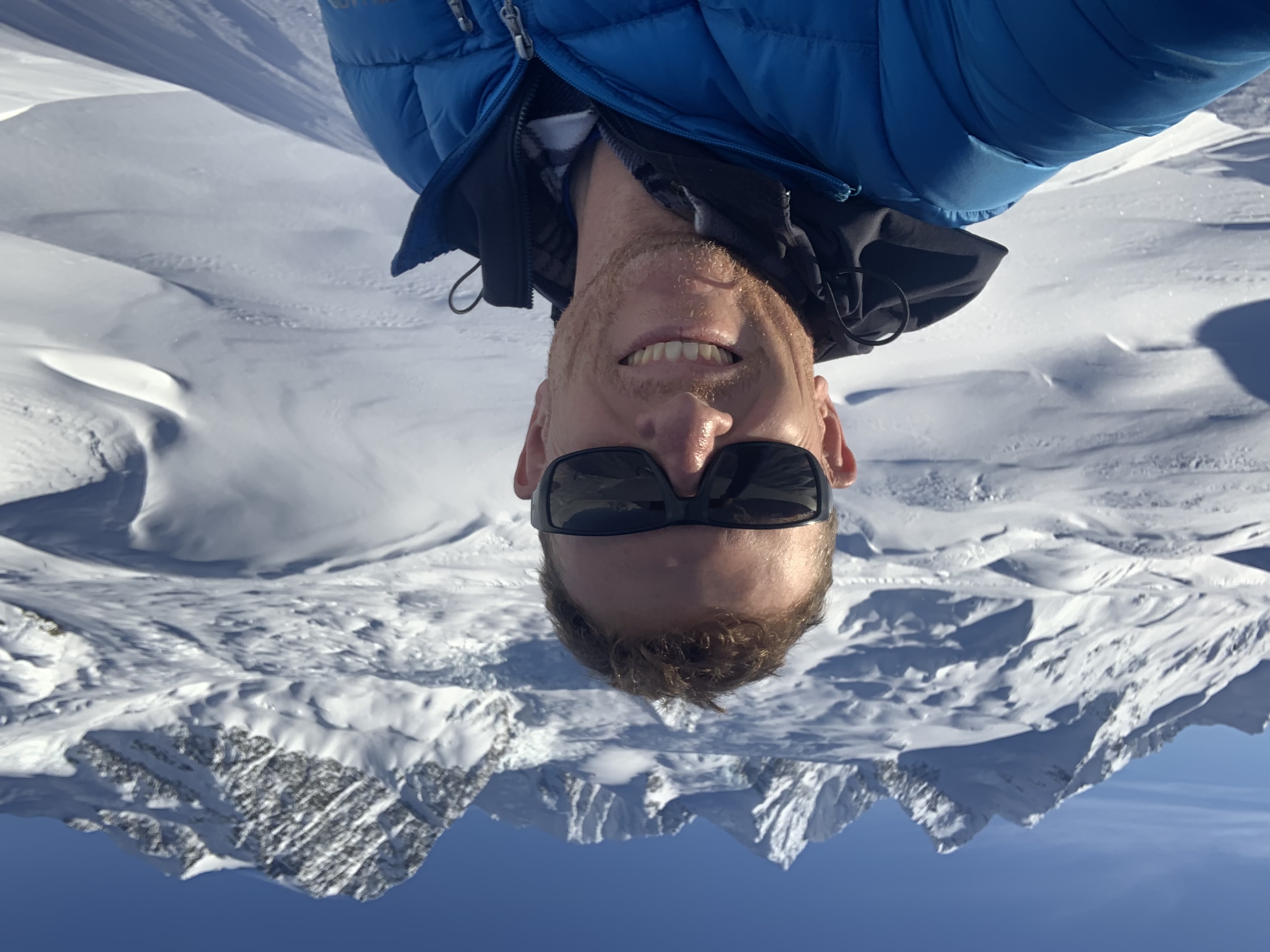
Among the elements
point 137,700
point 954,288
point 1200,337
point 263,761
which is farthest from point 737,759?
point 954,288

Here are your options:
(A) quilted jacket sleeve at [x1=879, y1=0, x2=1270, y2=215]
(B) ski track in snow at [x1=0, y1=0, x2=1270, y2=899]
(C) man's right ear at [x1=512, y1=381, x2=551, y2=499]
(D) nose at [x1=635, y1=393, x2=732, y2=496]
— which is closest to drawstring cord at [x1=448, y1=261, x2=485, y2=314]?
(C) man's right ear at [x1=512, y1=381, x2=551, y2=499]

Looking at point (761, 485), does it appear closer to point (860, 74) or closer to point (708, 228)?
point (708, 228)

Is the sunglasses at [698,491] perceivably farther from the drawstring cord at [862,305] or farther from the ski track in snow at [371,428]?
the ski track in snow at [371,428]

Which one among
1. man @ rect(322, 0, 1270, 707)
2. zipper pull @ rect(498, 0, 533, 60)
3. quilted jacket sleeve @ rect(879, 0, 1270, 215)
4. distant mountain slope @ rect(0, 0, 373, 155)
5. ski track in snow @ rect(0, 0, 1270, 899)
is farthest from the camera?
ski track in snow @ rect(0, 0, 1270, 899)

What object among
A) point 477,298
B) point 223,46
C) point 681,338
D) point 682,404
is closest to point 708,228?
point 681,338

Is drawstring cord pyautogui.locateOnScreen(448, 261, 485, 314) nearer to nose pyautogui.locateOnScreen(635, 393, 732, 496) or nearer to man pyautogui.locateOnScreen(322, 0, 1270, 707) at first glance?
man pyautogui.locateOnScreen(322, 0, 1270, 707)

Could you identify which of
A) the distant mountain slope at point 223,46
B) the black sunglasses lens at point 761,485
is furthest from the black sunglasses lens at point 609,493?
the distant mountain slope at point 223,46
